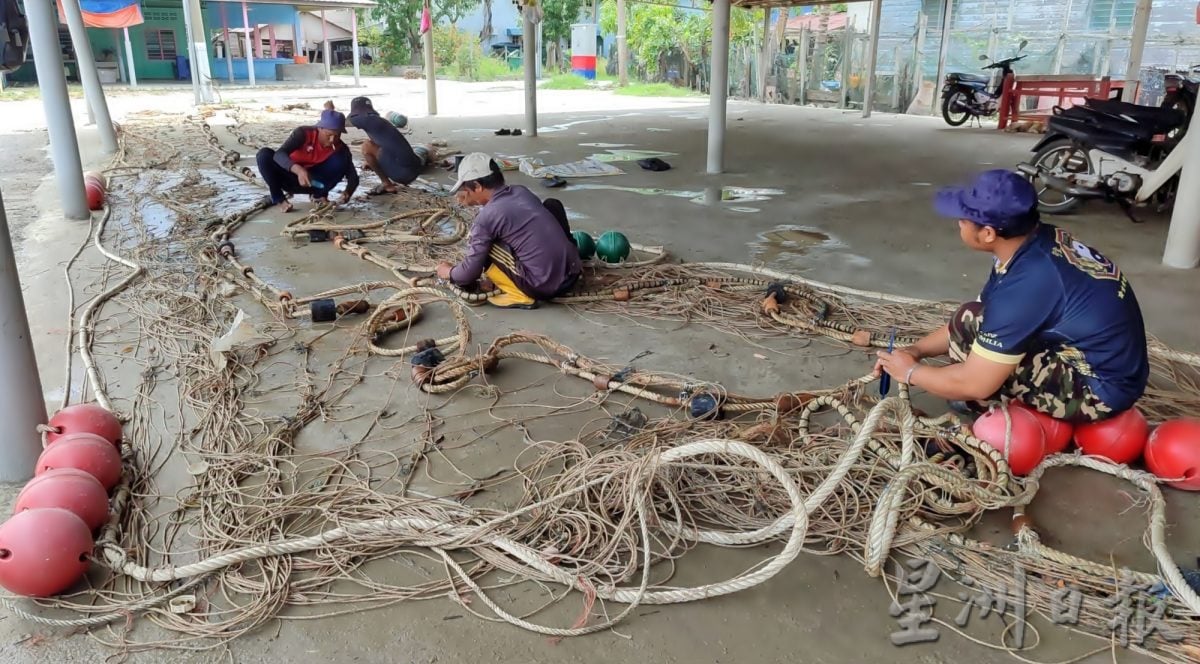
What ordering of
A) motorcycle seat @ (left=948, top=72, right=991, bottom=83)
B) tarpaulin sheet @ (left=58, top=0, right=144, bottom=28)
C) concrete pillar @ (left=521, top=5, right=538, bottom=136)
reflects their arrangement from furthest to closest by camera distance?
1. tarpaulin sheet @ (left=58, top=0, right=144, bottom=28)
2. motorcycle seat @ (left=948, top=72, right=991, bottom=83)
3. concrete pillar @ (left=521, top=5, right=538, bottom=136)

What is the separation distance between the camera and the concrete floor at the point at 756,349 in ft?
6.64

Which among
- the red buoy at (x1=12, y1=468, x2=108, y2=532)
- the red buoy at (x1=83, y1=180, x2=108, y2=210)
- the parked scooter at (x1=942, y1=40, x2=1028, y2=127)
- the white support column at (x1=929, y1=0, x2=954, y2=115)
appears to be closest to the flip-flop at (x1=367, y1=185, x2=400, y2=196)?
the red buoy at (x1=83, y1=180, x2=108, y2=210)

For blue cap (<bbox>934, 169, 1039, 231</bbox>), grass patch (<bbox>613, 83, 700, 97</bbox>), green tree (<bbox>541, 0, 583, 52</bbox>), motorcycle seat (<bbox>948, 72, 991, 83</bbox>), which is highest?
green tree (<bbox>541, 0, 583, 52</bbox>)

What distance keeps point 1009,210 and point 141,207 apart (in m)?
7.13

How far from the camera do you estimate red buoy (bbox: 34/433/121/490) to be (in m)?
2.40

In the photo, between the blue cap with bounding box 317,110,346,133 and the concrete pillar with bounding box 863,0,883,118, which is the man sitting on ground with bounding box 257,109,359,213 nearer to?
the blue cap with bounding box 317,110,346,133

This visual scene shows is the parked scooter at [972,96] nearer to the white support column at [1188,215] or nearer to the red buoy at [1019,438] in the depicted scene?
the white support column at [1188,215]

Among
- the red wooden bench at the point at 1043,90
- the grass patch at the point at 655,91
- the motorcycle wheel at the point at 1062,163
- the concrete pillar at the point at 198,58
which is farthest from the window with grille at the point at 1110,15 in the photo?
the concrete pillar at the point at 198,58

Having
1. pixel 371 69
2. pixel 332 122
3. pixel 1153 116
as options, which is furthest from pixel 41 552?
pixel 371 69

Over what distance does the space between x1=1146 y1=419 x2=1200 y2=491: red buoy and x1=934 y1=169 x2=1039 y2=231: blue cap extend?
866 millimetres

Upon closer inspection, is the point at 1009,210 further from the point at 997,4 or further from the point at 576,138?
the point at 997,4

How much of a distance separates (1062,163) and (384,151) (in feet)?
19.6

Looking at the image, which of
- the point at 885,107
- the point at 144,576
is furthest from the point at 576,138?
the point at 144,576

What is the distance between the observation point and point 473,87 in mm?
24094
